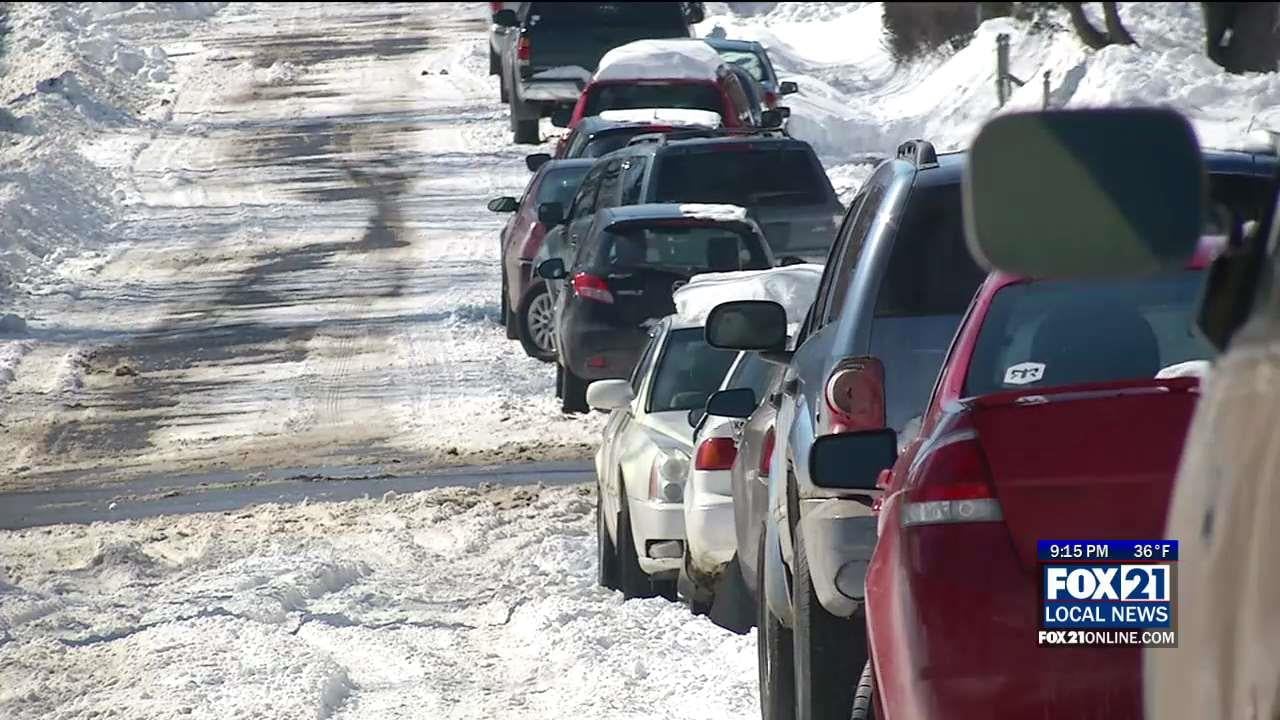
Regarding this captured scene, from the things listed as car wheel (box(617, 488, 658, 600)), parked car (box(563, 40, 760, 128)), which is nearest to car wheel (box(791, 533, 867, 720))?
car wheel (box(617, 488, 658, 600))

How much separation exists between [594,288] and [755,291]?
191 inches

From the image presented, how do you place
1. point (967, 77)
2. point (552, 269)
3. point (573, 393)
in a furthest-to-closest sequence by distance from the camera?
point (967, 77), point (552, 269), point (573, 393)

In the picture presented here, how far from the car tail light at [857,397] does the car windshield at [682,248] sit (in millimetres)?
9258

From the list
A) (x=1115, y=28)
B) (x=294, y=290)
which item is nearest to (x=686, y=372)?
(x=294, y=290)

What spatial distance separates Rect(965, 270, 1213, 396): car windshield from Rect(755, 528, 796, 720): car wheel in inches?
71.5

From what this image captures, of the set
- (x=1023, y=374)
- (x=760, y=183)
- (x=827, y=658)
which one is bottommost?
(x=760, y=183)

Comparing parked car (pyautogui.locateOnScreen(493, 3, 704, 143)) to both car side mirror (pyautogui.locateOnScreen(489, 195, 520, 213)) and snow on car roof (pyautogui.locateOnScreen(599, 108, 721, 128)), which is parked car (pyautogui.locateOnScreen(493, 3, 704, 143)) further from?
car side mirror (pyautogui.locateOnScreen(489, 195, 520, 213))

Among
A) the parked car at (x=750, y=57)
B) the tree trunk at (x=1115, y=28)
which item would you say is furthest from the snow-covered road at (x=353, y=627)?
the tree trunk at (x=1115, y=28)

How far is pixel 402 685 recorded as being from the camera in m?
9.09

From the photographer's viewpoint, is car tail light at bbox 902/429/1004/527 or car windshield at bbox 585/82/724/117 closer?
car tail light at bbox 902/429/1004/527

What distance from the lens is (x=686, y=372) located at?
469 inches

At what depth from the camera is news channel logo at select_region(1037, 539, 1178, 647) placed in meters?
4.05

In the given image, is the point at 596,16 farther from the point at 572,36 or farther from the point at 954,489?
the point at 954,489

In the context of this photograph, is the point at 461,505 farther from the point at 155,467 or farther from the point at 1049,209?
the point at 1049,209
